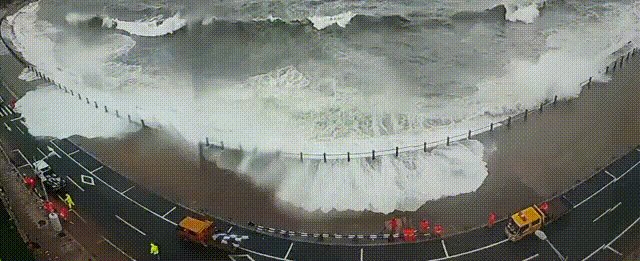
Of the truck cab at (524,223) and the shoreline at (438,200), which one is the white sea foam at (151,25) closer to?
the shoreline at (438,200)

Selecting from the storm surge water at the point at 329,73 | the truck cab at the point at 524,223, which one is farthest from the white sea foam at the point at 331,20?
the truck cab at the point at 524,223

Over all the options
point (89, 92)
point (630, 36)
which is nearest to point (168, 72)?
point (89, 92)

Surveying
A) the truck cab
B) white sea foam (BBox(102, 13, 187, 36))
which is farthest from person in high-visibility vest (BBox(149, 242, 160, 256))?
white sea foam (BBox(102, 13, 187, 36))

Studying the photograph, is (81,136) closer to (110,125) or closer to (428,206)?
(110,125)

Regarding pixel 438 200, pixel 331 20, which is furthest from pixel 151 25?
pixel 438 200

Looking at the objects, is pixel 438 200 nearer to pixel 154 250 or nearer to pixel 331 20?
pixel 154 250

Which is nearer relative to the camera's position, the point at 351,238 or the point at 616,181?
the point at 351,238
